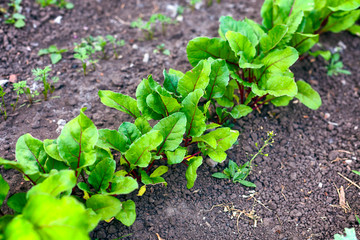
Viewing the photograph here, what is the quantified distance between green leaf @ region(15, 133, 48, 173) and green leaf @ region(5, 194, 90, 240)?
0.57 meters

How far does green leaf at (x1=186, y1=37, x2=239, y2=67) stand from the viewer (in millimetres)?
2846

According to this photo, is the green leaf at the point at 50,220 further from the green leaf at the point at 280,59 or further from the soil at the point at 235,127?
the green leaf at the point at 280,59

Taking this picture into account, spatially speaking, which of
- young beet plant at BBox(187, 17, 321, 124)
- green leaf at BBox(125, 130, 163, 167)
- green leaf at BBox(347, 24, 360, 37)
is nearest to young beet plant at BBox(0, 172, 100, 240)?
green leaf at BBox(125, 130, 163, 167)

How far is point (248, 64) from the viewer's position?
2.73 meters

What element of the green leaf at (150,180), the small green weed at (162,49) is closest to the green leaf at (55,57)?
the small green weed at (162,49)

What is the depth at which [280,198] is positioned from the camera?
2.67 m

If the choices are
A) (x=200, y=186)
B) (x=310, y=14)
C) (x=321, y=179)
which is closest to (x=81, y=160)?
(x=200, y=186)

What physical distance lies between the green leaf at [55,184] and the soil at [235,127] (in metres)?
0.56

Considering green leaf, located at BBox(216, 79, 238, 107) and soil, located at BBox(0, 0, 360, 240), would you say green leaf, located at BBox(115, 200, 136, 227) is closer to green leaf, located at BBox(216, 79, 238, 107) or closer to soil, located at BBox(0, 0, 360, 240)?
soil, located at BBox(0, 0, 360, 240)

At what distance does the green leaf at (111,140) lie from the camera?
7.80 ft

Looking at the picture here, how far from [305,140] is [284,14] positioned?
1316mm

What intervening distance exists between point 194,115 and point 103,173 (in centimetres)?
82

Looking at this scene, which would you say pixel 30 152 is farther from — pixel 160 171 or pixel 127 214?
pixel 160 171

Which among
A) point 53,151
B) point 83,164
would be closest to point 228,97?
point 83,164
